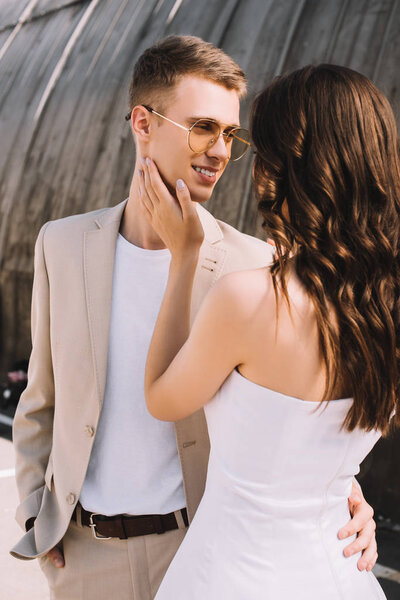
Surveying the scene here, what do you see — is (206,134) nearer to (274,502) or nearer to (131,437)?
(131,437)

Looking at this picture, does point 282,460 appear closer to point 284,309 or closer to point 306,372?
point 306,372

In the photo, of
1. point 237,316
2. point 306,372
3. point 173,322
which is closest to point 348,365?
point 306,372

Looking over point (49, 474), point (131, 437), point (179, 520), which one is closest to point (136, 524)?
point (179, 520)

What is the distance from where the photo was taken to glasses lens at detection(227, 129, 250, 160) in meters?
2.06

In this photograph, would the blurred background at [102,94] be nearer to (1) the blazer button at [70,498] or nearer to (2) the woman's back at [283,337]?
(1) the blazer button at [70,498]

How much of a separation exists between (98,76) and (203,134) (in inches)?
258

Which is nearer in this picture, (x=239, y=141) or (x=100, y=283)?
(x=100, y=283)

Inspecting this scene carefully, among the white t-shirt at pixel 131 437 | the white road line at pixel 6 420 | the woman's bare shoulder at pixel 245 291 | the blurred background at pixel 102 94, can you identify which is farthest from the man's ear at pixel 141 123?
the white road line at pixel 6 420

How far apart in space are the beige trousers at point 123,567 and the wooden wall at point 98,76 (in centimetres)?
377

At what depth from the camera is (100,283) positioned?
202 centimetres

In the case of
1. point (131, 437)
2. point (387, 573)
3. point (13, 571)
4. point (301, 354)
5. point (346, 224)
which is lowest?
point (13, 571)

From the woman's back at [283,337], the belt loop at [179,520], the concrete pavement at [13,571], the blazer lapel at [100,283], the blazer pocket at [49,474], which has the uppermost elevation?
the woman's back at [283,337]

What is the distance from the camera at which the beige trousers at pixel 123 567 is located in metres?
1.90

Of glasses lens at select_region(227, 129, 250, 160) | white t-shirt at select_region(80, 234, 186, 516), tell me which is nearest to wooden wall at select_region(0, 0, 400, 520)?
glasses lens at select_region(227, 129, 250, 160)
